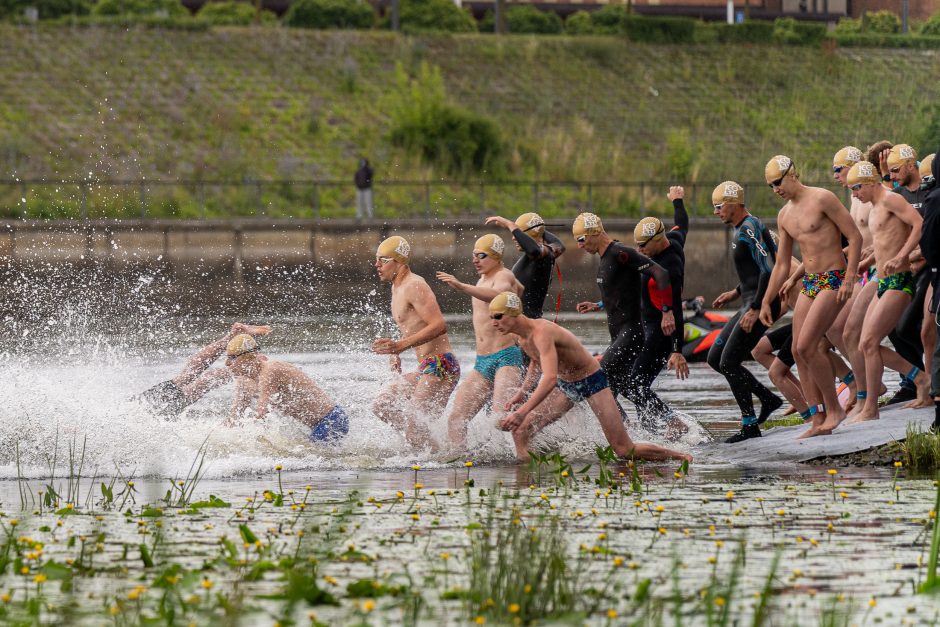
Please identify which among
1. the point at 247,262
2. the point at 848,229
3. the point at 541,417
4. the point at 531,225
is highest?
the point at 531,225

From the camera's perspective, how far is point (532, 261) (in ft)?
42.7

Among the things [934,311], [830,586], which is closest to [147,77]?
[934,311]

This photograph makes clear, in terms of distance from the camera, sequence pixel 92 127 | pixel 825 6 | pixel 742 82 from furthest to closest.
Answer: pixel 825 6 < pixel 742 82 < pixel 92 127

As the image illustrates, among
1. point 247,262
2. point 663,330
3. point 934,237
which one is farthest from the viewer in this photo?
point 247,262

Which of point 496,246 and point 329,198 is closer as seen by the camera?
point 496,246

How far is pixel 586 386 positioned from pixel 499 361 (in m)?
0.91

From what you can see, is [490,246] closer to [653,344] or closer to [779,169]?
[653,344]

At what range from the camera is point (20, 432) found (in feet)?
40.6

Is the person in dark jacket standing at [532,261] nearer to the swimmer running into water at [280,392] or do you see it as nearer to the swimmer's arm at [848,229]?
the swimmer running into water at [280,392]

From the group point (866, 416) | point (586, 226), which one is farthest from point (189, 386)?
point (866, 416)

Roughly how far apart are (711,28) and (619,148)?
14.5 m

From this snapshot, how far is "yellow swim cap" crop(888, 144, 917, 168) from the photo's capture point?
11.7m

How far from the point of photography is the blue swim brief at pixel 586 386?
448 inches

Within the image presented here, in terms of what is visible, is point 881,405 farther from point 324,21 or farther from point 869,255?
point 324,21
